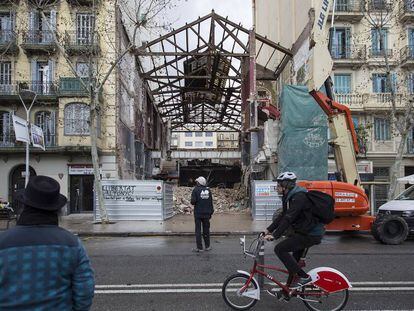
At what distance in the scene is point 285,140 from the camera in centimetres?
2253

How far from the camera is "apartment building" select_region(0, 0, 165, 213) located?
2738cm

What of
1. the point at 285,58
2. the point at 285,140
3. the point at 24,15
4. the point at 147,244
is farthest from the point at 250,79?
the point at 147,244

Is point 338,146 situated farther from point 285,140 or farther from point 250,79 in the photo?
point 250,79

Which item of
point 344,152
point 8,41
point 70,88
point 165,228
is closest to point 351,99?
point 70,88

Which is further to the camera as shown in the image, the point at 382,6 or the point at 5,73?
the point at 5,73

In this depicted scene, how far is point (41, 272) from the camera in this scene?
2832 millimetres

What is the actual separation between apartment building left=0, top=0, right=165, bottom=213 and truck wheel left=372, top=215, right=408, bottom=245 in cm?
1785

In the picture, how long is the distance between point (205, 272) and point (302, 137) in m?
14.8

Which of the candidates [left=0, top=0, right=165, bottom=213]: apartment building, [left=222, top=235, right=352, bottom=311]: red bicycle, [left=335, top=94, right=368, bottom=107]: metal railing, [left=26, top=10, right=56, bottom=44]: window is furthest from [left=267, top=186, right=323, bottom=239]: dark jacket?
[left=335, top=94, right=368, bottom=107]: metal railing

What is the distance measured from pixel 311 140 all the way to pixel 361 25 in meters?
14.1

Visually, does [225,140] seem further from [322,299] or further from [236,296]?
[322,299]

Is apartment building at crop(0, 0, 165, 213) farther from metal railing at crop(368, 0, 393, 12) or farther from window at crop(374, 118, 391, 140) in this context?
window at crop(374, 118, 391, 140)

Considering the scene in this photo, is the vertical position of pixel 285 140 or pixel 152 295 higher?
pixel 285 140

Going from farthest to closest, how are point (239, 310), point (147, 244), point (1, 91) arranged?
point (1, 91) < point (147, 244) < point (239, 310)
